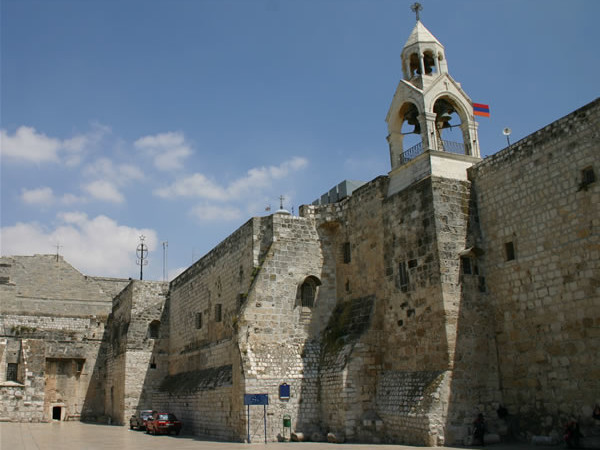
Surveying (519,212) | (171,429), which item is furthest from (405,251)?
(171,429)

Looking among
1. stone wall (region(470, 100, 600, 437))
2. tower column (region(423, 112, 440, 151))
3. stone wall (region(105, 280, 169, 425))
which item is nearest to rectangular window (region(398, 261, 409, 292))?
stone wall (region(470, 100, 600, 437))

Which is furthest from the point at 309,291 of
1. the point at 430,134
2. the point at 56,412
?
the point at 56,412

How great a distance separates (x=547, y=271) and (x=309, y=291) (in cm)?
798

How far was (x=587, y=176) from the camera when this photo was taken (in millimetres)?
12672

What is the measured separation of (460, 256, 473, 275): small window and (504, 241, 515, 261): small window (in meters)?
0.93

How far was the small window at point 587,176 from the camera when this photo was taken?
1254 cm

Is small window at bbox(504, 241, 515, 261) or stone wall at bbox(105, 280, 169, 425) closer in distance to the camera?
small window at bbox(504, 241, 515, 261)

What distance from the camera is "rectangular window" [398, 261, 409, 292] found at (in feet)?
51.8

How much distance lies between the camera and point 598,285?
1202cm

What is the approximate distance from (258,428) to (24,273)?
24.9 meters

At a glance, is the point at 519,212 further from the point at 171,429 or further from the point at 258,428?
the point at 171,429

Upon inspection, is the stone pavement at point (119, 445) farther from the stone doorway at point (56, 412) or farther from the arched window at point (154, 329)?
the stone doorway at point (56, 412)

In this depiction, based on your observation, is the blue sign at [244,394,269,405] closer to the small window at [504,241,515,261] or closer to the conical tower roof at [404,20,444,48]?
the small window at [504,241,515,261]

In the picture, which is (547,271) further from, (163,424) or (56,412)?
(56,412)
